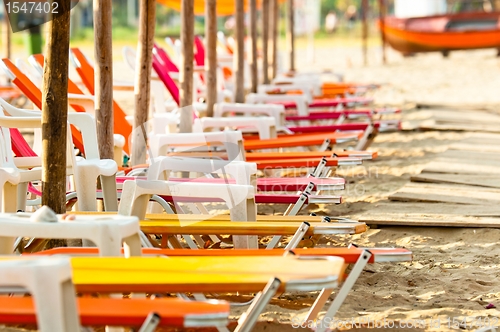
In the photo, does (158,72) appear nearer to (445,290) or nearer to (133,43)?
(445,290)

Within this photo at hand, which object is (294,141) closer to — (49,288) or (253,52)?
(49,288)

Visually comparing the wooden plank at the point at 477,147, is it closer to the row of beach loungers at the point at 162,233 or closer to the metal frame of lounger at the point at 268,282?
the row of beach loungers at the point at 162,233

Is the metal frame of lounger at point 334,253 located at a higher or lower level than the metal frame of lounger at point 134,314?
lower

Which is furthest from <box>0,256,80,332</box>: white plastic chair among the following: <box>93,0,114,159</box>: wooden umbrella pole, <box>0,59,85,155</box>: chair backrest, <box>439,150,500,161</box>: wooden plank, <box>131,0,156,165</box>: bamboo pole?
<box>439,150,500,161</box>: wooden plank

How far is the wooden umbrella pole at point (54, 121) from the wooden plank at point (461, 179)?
10.9ft

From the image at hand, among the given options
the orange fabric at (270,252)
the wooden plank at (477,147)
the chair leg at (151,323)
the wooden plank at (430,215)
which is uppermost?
the chair leg at (151,323)

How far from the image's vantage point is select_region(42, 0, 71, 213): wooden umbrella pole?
3.46m

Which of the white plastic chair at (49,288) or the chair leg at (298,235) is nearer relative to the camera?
the white plastic chair at (49,288)

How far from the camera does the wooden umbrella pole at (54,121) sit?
136 inches

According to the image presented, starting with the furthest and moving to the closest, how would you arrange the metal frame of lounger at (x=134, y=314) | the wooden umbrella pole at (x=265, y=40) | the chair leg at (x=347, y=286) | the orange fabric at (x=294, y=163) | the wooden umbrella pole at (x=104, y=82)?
1. the wooden umbrella pole at (x=265, y=40)
2. the orange fabric at (x=294, y=163)
3. the wooden umbrella pole at (x=104, y=82)
4. the chair leg at (x=347, y=286)
5. the metal frame of lounger at (x=134, y=314)

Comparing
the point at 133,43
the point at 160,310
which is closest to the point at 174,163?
the point at 160,310

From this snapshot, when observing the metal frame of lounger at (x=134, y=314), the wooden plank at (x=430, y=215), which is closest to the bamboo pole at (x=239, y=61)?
the wooden plank at (x=430, y=215)

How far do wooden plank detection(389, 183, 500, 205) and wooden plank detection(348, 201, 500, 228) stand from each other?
0.25 ft

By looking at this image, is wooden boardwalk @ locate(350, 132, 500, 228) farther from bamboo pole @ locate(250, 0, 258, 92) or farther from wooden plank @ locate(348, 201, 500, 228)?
bamboo pole @ locate(250, 0, 258, 92)
